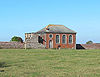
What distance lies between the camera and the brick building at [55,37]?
6150cm

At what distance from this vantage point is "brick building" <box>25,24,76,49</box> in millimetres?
61500

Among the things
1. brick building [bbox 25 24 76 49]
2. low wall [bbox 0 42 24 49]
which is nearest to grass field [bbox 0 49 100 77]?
low wall [bbox 0 42 24 49]

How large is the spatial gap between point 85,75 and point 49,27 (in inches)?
2027

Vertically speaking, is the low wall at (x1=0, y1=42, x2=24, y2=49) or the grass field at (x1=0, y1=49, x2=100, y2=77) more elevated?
the grass field at (x1=0, y1=49, x2=100, y2=77)

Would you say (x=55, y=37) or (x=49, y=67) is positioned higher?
(x=49, y=67)

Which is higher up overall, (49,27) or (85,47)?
(49,27)

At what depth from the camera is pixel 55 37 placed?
62500 millimetres

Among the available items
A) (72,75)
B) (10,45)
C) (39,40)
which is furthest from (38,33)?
(72,75)

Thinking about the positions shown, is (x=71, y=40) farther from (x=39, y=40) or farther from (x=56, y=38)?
(x=39, y=40)

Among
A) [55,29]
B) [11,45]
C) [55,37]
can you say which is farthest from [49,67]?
[55,29]

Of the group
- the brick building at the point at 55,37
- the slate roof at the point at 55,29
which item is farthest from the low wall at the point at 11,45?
the slate roof at the point at 55,29

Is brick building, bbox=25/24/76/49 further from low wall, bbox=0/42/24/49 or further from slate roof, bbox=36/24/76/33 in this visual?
low wall, bbox=0/42/24/49

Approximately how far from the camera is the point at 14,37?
6706 centimetres

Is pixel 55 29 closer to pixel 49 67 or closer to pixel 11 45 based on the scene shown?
pixel 11 45
